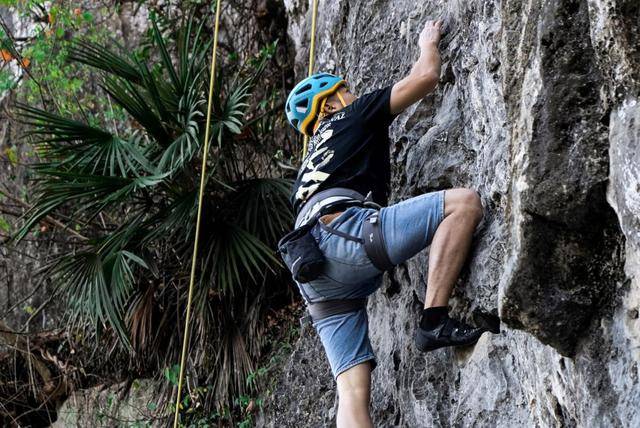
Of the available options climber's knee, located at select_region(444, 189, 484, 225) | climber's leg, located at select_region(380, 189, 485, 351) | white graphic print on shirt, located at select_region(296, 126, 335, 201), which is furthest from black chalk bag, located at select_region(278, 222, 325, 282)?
climber's knee, located at select_region(444, 189, 484, 225)

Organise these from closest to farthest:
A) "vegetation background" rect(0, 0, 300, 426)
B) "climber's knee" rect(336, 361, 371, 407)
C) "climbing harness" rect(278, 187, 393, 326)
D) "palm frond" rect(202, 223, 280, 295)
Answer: "climbing harness" rect(278, 187, 393, 326), "climber's knee" rect(336, 361, 371, 407), "palm frond" rect(202, 223, 280, 295), "vegetation background" rect(0, 0, 300, 426)

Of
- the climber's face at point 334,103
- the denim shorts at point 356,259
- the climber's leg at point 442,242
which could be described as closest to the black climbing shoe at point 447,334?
the climber's leg at point 442,242

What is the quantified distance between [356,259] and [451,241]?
0.46m

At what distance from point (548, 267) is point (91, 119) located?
768cm

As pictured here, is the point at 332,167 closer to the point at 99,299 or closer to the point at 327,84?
the point at 327,84

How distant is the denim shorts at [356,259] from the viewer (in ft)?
13.0

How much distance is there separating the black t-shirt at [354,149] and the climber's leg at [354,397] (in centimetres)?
85

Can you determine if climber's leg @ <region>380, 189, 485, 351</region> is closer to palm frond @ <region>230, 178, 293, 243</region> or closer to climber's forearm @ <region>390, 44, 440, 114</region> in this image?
climber's forearm @ <region>390, 44, 440, 114</region>

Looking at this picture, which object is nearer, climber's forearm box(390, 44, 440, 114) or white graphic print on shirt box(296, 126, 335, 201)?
climber's forearm box(390, 44, 440, 114)

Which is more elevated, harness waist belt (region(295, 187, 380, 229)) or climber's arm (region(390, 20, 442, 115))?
climber's arm (region(390, 20, 442, 115))

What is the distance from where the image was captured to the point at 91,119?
9.80 m

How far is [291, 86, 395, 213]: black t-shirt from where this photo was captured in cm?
428

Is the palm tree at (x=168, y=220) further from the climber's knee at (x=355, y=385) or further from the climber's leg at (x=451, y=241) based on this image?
the climber's leg at (x=451, y=241)

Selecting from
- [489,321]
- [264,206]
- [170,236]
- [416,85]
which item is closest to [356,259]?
[489,321]
